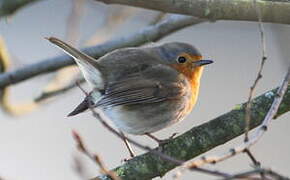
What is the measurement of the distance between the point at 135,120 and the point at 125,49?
47 centimetres

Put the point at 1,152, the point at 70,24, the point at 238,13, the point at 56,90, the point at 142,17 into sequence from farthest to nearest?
the point at 1,152, the point at 142,17, the point at 70,24, the point at 56,90, the point at 238,13

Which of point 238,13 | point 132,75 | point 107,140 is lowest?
point 238,13

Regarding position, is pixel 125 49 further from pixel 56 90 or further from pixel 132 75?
pixel 56 90

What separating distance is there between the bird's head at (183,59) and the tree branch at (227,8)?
110cm

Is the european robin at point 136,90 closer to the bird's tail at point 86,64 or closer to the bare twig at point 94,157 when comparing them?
the bird's tail at point 86,64

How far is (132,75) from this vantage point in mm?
3980

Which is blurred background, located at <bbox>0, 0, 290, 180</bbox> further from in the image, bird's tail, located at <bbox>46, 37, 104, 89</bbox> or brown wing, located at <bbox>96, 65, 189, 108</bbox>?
bird's tail, located at <bbox>46, 37, 104, 89</bbox>

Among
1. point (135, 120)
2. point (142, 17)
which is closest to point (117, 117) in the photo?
point (135, 120)

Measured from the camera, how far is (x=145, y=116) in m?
3.92

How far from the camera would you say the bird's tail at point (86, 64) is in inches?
142

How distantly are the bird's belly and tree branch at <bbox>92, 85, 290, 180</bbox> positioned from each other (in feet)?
2.17

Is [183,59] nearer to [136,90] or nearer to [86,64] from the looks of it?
[136,90]

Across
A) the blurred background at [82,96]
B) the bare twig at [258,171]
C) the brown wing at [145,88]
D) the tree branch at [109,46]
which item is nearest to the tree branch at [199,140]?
the brown wing at [145,88]

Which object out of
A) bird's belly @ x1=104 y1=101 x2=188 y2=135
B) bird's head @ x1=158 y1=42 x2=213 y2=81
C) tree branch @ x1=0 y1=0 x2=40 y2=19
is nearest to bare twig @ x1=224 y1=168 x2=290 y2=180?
bird's belly @ x1=104 y1=101 x2=188 y2=135
